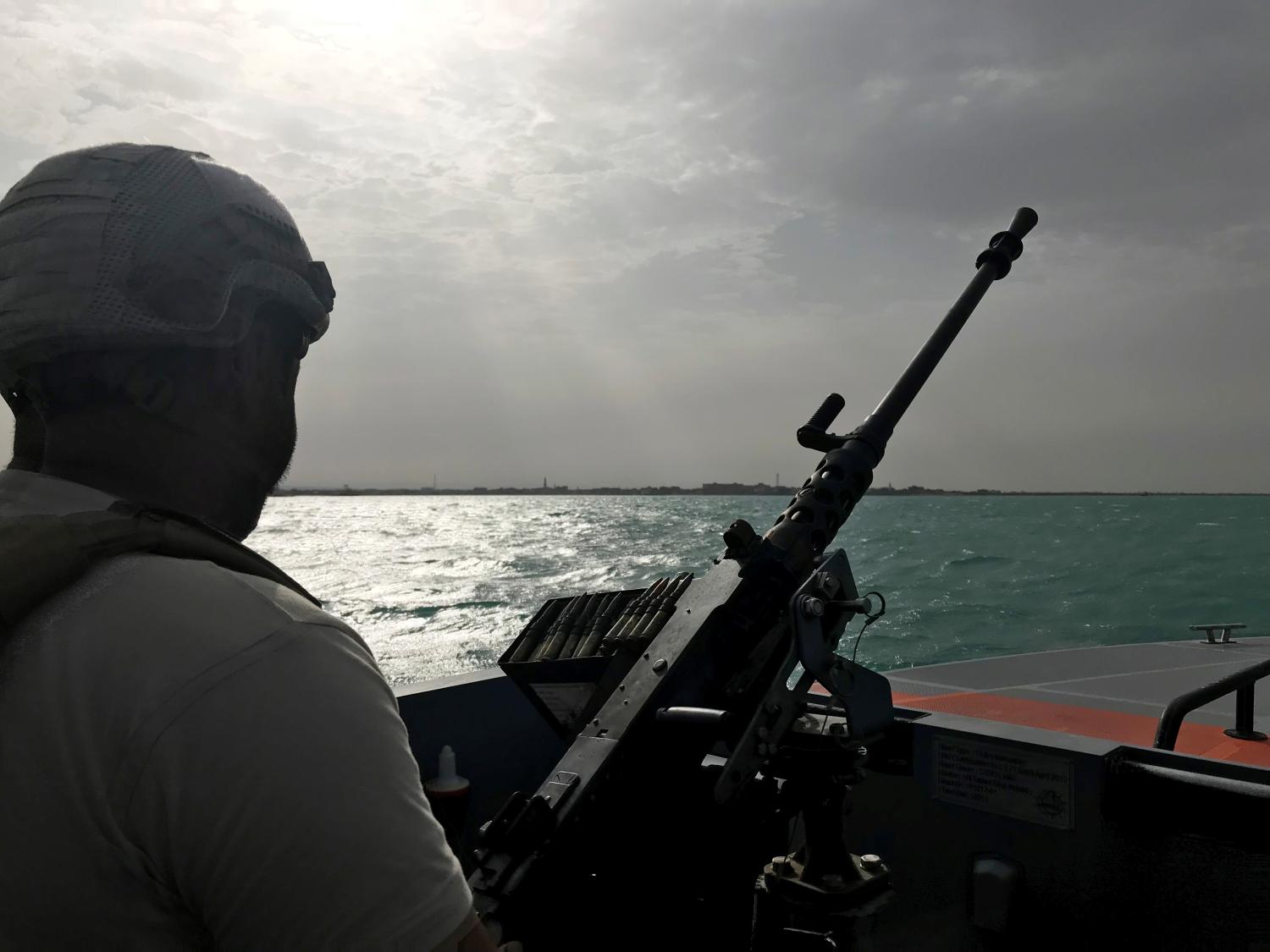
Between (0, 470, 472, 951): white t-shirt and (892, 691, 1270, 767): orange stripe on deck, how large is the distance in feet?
10.7

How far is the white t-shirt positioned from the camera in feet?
2.32

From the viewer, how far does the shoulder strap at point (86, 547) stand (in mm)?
774

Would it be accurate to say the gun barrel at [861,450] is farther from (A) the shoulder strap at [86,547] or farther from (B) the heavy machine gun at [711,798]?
(A) the shoulder strap at [86,547]

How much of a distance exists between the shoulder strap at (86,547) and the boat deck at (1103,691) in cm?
345

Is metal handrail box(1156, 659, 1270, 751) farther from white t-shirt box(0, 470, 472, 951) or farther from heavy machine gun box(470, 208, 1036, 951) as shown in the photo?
white t-shirt box(0, 470, 472, 951)

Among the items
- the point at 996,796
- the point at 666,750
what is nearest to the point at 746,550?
the point at 666,750

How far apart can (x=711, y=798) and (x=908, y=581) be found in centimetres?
2480

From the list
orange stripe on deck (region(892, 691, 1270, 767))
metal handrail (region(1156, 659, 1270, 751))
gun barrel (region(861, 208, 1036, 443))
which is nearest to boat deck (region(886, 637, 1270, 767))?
orange stripe on deck (region(892, 691, 1270, 767))

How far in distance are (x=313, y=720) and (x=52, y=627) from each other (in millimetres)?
236

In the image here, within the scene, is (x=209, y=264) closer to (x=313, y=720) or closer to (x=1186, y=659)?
(x=313, y=720)

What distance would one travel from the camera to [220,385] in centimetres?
106

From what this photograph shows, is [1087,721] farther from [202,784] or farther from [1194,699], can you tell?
[202,784]

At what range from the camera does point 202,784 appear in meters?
0.70

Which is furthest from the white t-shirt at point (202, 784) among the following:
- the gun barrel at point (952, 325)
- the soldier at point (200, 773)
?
the gun barrel at point (952, 325)
